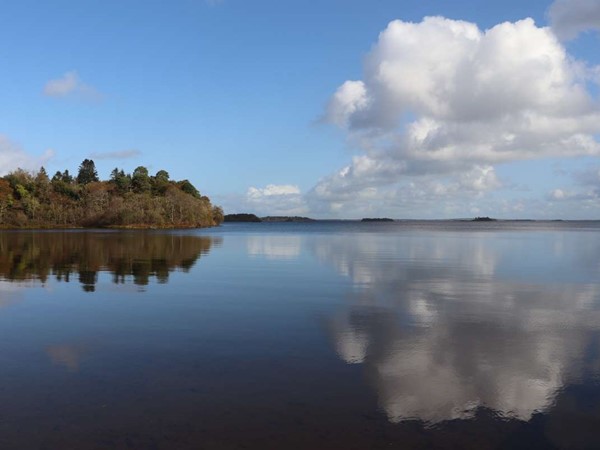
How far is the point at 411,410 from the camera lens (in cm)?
920

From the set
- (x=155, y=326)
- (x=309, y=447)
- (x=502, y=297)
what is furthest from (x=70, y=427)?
(x=502, y=297)

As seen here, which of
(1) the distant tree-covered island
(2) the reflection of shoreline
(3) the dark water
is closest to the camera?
(3) the dark water

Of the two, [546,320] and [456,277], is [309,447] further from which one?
[456,277]

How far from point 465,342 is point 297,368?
18.5 feet

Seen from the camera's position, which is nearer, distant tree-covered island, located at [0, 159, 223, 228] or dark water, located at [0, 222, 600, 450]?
dark water, located at [0, 222, 600, 450]

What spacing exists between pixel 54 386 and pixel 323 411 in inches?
233

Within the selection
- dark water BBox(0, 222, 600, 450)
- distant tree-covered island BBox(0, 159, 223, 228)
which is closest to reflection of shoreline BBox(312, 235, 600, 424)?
dark water BBox(0, 222, 600, 450)

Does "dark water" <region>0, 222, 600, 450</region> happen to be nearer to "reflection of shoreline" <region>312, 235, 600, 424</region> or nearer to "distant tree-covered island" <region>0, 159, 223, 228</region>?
"reflection of shoreline" <region>312, 235, 600, 424</region>

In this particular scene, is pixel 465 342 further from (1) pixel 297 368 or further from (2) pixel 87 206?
(2) pixel 87 206

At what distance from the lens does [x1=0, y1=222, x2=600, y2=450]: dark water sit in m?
8.27

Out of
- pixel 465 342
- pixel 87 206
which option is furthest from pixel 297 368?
pixel 87 206

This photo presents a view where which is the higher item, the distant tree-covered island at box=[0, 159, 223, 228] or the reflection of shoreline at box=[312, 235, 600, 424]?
the distant tree-covered island at box=[0, 159, 223, 228]

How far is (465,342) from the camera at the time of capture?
46.7 feet

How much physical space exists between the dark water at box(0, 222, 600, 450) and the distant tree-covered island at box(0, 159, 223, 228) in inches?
5921
